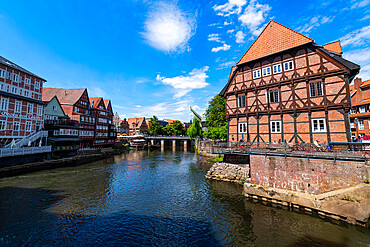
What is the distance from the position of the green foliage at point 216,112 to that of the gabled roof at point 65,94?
3509 cm

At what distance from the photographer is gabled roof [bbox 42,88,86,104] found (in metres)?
40.8

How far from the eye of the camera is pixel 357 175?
10.3 metres

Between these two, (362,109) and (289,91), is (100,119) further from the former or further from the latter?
(362,109)

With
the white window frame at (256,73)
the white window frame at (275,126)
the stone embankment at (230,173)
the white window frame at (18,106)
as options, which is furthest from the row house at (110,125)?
the white window frame at (275,126)

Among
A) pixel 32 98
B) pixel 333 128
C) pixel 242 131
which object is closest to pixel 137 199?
pixel 242 131

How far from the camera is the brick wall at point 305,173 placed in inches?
416

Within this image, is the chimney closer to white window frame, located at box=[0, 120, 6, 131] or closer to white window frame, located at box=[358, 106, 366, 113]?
white window frame, located at box=[358, 106, 366, 113]

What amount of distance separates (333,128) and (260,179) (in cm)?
982

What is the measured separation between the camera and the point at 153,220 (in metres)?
11.1

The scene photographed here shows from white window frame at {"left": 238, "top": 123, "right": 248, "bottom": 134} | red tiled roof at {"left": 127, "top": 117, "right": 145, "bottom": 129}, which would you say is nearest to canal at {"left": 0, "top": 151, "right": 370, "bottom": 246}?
white window frame at {"left": 238, "top": 123, "right": 248, "bottom": 134}

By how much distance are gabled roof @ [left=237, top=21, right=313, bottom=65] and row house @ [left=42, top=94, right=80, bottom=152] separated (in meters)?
37.0

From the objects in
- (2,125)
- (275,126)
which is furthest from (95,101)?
(275,126)

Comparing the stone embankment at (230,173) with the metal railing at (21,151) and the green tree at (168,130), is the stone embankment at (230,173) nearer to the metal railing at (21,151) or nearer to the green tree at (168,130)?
the metal railing at (21,151)

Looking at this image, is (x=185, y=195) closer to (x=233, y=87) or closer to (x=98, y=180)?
(x=98, y=180)
